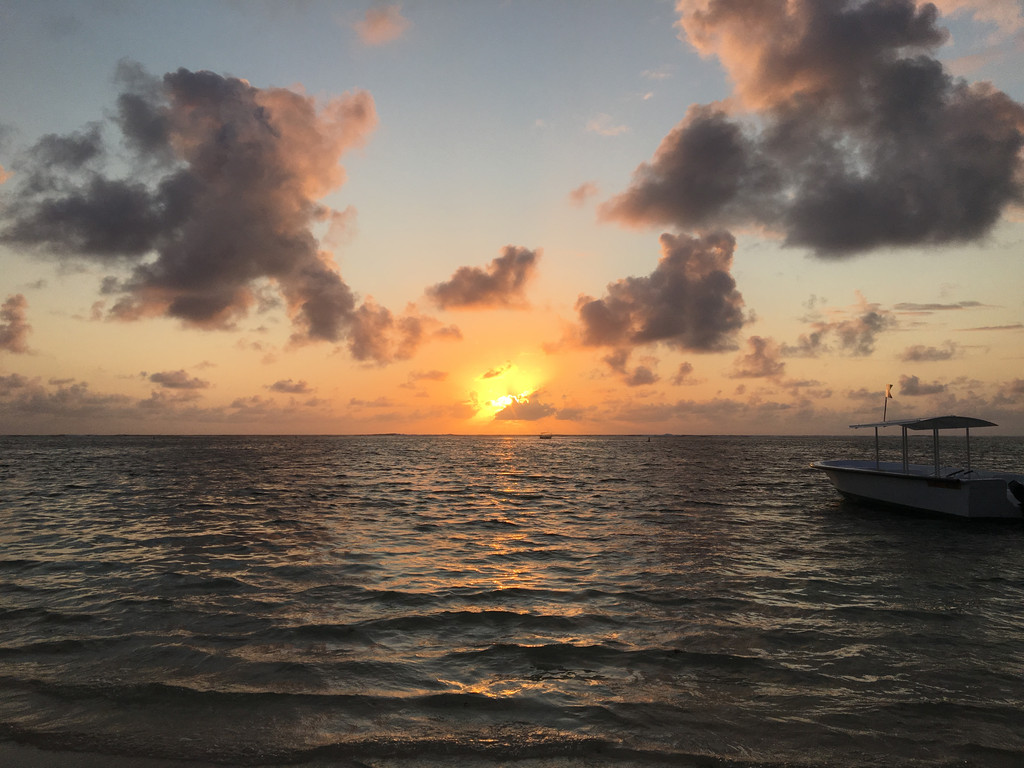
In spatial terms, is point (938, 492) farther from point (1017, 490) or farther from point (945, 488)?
point (1017, 490)

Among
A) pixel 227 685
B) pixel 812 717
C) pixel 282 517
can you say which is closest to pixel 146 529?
pixel 282 517

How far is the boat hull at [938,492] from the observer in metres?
24.4

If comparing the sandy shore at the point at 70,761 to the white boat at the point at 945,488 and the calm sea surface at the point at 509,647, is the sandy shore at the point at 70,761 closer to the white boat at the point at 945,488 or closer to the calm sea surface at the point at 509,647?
the calm sea surface at the point at 509,647

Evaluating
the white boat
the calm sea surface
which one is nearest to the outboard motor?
the white boat

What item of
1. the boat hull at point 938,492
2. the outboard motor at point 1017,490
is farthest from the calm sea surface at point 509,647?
the outboard motor at point 1017,490

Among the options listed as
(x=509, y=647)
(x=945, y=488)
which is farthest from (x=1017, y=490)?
(x=509, y=647)

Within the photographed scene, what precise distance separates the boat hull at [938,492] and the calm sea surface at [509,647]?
191 inches

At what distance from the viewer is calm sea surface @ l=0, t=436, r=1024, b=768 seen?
6.33 meters

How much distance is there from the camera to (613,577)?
14.4m

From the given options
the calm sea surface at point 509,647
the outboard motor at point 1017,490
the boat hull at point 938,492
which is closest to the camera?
the calm sea surface at point 509,647

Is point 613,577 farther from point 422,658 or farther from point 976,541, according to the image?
point 976,541

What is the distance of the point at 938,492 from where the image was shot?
2570cm

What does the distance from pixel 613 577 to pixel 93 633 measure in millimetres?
10681

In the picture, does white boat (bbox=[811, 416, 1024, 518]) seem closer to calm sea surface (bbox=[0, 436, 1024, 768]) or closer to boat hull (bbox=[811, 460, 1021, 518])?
boat hull (bbox=[811, 460, 1021, 518])
